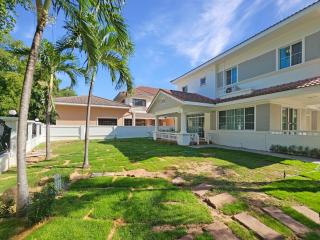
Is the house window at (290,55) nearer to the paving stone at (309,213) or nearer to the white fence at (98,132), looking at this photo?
the paving stone at (309,213)

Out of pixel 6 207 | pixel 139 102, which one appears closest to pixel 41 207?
pixel 6 207

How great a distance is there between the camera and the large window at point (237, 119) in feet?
43.8

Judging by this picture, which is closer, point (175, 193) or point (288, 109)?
point (175, 193)

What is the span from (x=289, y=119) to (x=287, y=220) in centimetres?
1121

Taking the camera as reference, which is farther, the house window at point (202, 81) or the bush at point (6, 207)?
the house window at point (202, 81)

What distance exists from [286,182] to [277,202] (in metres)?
1.80

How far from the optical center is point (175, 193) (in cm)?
509

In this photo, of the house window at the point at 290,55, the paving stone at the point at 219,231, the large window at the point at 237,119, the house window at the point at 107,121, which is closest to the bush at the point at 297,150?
the large window at the point at 237,119

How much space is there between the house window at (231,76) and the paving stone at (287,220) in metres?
12.8

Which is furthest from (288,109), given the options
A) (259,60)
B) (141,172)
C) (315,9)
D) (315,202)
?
(141,172)

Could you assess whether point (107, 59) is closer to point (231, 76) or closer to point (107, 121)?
point (231, 76)

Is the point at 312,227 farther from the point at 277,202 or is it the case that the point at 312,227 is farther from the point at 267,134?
the point at 267,134

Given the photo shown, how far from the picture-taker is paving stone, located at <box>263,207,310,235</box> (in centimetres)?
351

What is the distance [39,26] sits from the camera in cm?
415
